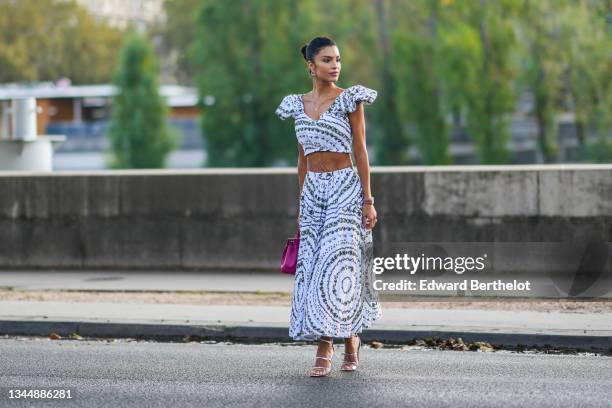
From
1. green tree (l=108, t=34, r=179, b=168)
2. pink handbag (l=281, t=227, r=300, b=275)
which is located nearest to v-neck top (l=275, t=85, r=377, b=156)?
pink handbag (l=281, t=227, r=300, b=275)

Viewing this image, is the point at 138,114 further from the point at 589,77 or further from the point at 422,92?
the point at 589,77

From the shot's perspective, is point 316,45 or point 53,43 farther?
point 53,43

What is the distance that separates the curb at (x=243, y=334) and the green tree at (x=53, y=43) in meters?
79.9

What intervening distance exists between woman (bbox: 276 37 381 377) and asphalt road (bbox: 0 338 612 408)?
1.36 ft

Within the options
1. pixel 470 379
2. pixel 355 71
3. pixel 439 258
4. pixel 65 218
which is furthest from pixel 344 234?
pixel 355 71

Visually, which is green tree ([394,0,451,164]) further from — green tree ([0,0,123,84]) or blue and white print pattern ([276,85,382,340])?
blue and white print pattern ([276,85,382,340])

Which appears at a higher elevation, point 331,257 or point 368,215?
point 368,215

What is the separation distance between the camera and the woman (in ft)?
27.8

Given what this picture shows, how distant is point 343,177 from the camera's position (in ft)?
28.0

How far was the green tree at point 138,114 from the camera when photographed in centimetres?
6097

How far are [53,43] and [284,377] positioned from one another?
85009mm

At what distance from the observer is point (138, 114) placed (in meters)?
61.2

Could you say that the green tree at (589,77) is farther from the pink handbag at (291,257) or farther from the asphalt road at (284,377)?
the pink handbag at (291,257)

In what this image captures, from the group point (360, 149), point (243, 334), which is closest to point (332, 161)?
point (360, 149)
